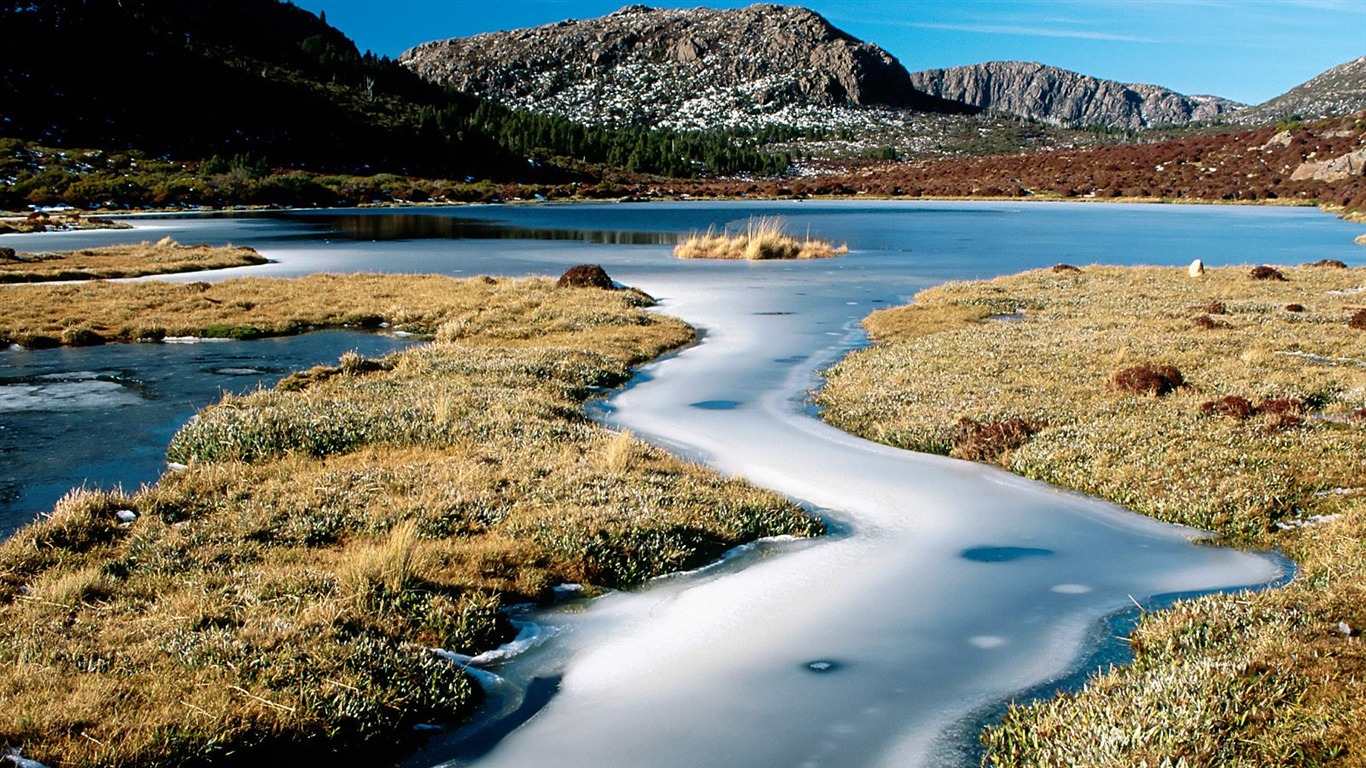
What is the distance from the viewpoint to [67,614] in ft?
27.1

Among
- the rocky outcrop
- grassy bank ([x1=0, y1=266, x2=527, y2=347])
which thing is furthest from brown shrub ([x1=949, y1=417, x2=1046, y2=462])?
the rocky outcrop

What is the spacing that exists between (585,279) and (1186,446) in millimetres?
25006

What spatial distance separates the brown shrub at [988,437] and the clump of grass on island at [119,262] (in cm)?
3671

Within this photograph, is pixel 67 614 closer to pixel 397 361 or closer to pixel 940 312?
pixel 397 361

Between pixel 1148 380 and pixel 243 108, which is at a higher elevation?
pixel 243 108

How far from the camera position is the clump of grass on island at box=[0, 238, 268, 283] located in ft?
128

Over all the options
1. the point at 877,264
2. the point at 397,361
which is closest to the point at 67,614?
the point at 397,361

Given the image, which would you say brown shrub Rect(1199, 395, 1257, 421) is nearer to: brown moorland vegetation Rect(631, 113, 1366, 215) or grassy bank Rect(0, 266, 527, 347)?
grassy bank Rect(0, 266, 527, 347)

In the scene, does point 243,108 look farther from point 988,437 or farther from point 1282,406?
point 1282,406

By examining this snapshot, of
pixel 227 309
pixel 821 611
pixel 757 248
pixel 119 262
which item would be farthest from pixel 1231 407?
pixel 119 262

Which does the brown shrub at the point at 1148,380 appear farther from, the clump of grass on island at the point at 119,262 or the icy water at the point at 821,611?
the clump of grass on island at the point at 119,262

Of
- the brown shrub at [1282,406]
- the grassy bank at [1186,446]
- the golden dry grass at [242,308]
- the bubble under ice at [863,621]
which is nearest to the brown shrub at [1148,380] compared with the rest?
the grassy bank at [1186,446]

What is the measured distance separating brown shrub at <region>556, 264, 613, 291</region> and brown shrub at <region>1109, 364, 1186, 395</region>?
20.9 metres

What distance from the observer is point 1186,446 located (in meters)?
14.2
